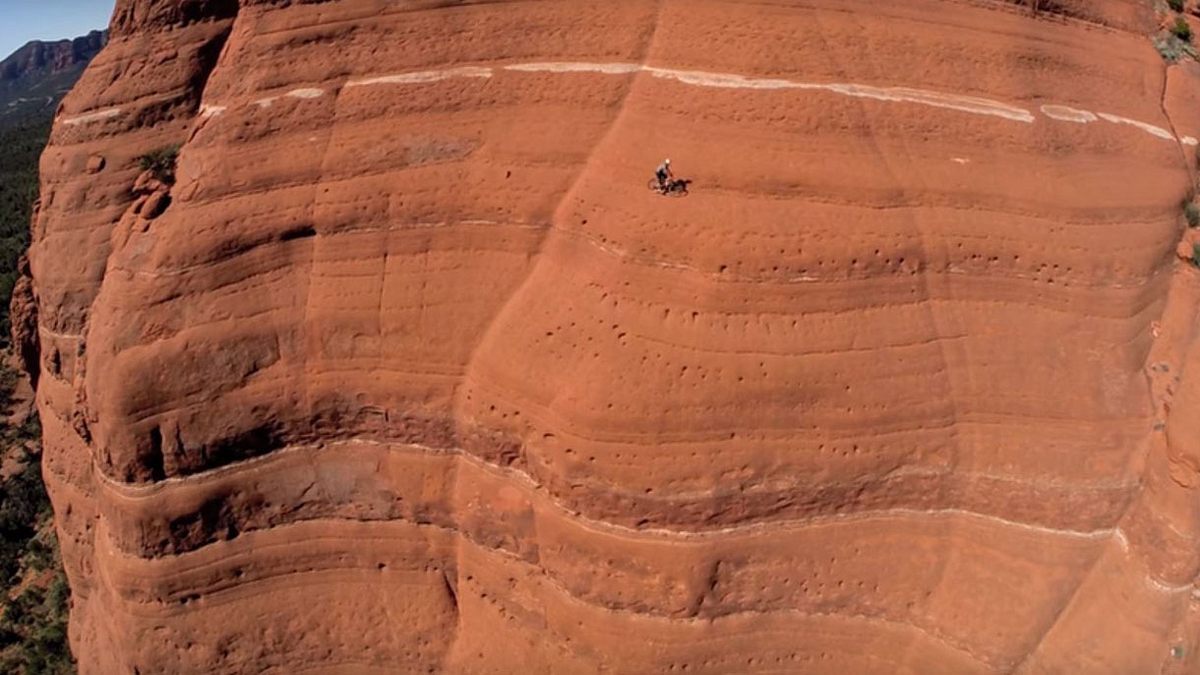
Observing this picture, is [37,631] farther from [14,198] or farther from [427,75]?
[14,198]

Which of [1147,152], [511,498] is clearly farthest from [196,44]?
[1147,152]

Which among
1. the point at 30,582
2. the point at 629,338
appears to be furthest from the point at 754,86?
the point at 30,582

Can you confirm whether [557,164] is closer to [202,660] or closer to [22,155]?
[202,660]

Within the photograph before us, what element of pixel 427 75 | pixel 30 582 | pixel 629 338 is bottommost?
pixel 30 582

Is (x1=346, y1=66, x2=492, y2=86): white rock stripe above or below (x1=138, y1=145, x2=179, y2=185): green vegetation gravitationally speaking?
above

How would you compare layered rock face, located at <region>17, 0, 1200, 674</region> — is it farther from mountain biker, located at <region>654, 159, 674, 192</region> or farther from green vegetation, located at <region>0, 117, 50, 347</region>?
green vegetation, located at <region>0, 117, 50, 347</region>

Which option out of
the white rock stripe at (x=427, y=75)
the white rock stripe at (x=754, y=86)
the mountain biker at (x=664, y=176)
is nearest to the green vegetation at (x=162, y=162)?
the white rock stripe at (x=754, y=86)

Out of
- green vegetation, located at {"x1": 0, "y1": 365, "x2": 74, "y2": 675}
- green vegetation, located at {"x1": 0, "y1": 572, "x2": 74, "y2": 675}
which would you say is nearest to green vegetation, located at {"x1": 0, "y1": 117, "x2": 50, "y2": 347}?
green vegetation, located at {"x1": 0, "y1": 365, "x2": 74, "y2": 675}
